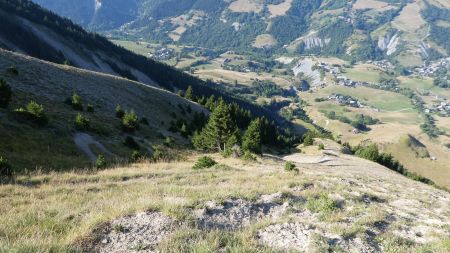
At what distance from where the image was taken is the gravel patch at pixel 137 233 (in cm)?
910

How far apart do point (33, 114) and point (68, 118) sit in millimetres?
7437

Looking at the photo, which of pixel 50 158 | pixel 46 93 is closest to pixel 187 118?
pixel 46 93

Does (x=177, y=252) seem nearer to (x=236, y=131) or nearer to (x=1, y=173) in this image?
(x=1, y=173)

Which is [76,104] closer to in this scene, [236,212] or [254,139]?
[254,139]

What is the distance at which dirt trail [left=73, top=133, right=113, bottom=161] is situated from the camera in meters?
39.4

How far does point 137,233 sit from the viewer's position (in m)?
10.1

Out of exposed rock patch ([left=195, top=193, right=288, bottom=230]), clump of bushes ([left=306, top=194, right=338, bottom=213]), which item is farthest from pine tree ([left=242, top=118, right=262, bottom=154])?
exposed rock patch ([left=195, top=193, right=288, bottom=230])

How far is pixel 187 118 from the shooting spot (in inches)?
3551

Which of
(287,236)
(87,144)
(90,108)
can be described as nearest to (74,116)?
(90,108)

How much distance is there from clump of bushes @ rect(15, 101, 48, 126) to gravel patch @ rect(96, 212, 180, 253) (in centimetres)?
3364

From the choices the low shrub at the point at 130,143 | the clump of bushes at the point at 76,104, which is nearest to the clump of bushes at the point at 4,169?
the low shrub at the point at 130,143

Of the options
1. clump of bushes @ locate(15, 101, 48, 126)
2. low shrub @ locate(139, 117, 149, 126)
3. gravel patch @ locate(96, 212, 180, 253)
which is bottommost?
gravel patch @ locate(96, 212, 180, 253)

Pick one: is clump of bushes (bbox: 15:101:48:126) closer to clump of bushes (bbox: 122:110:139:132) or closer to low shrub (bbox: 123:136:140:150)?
low shrub (bbox: 123:136:140:150)

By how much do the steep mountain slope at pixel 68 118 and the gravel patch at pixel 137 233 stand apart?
781 inches
